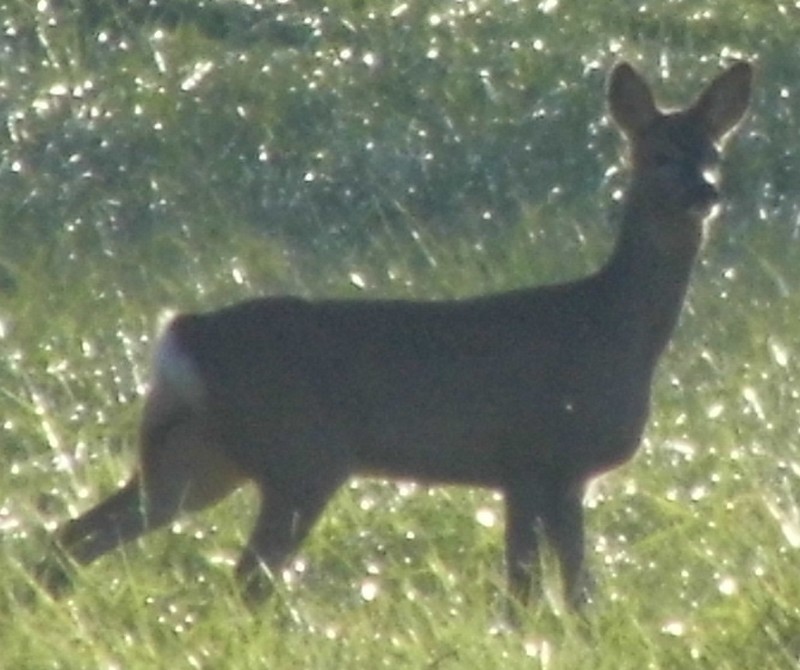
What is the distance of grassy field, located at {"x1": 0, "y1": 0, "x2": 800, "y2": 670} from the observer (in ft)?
23.0

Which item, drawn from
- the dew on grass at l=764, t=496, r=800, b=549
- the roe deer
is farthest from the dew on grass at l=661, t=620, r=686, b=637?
the roe deer

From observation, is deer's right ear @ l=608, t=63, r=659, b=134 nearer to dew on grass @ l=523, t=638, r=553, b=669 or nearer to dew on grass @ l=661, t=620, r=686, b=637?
dew on grass @ l=661, t=620, r=686, b=637

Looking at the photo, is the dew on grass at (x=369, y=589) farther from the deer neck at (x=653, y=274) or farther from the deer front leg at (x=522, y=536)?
the deer neck at (x=653, y=274)

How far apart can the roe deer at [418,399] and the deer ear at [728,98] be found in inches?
11.8

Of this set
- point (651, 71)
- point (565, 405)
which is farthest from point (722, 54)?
point (565, 405)

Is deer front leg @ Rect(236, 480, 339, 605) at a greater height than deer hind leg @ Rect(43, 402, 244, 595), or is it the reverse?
deer hind leg @ Rect(43, 402, 244, 595)

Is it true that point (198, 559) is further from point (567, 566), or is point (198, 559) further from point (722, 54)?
point (722, 54)

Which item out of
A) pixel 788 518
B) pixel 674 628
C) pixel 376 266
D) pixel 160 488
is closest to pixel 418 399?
pixel 160 488

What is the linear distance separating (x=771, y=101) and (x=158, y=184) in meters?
3.39

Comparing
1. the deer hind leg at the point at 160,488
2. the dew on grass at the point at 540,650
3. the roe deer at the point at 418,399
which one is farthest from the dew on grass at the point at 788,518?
the deer hind leg at the point at 160,488

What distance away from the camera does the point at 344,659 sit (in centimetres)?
659

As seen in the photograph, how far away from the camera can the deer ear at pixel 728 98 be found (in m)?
8.65

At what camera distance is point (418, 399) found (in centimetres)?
805

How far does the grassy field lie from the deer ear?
96 centimetres
